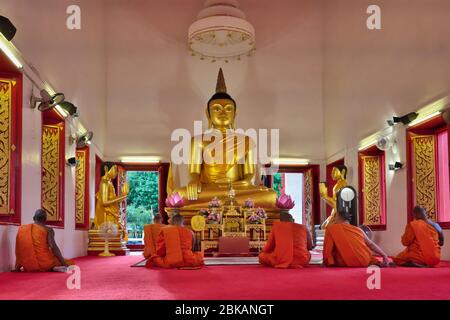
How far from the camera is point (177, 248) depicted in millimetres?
6379

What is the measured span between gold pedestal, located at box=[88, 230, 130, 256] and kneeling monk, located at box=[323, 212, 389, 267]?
501 cm

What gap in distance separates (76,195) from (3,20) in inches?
206

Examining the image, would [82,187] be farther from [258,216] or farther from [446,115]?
[446,115]

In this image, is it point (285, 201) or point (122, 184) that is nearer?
point (285, 201)

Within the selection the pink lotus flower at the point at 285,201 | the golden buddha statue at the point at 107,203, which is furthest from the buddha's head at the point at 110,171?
the pink lotus flower at the point at 285,201

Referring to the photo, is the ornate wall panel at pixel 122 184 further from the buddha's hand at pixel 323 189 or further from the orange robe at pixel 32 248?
the orange robe at pixel 32 248

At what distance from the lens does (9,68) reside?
6.29m

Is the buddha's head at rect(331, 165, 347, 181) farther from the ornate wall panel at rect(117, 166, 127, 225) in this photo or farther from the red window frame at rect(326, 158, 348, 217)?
the ornate wall panel at rect(117, 166, 127, 225)

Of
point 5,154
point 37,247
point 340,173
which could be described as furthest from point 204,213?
point 340,173

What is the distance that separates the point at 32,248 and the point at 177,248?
1458 millimetres

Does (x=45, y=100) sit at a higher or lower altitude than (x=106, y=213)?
higher

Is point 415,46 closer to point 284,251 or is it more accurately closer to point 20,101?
point 284,251
